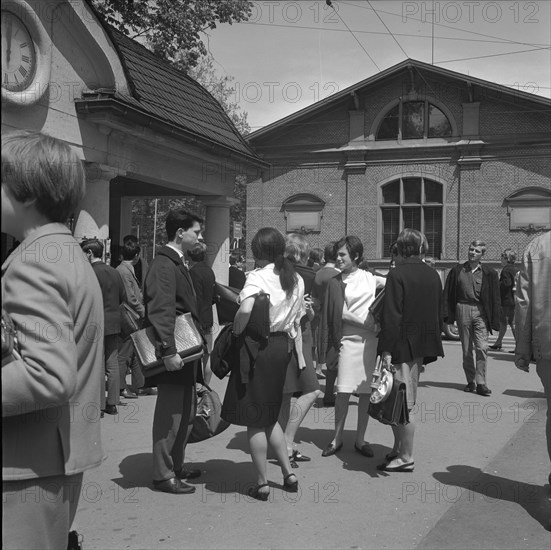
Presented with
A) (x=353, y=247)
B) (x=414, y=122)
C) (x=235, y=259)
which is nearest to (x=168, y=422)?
(x=353, y=247)

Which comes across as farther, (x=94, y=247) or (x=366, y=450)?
(x=94, y=247)

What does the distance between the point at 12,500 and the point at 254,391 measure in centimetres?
320

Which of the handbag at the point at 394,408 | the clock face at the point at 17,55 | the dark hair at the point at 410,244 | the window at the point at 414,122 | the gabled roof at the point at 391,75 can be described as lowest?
the handbag at the point at 394,408

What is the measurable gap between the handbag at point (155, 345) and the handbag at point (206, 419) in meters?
0.50

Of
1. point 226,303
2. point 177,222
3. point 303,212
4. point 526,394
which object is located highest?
point 303,212

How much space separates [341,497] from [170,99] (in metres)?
9.55

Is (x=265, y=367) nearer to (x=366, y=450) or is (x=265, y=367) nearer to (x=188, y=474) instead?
(x=188, y=474)

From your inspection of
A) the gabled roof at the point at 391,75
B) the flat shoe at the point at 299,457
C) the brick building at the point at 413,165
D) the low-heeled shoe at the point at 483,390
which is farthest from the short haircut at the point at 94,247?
the gabled roof at the point at 391,75

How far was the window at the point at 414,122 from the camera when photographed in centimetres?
2822

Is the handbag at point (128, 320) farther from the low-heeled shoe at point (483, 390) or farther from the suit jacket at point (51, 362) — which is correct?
the suit jacket at point (51, 362)

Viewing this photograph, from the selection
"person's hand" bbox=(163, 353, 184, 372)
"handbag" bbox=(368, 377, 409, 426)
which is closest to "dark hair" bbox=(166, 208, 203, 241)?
"person's hand" bbox=(163, 353, 184, 372)

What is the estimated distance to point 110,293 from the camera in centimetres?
846

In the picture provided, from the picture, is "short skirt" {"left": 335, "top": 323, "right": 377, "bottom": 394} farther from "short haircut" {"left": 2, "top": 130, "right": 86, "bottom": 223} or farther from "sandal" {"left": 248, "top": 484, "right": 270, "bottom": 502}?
"short haircut" {"left": 2, "top": 130, "right": 86, "bottom": 223}

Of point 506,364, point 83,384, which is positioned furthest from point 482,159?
point 83,384
